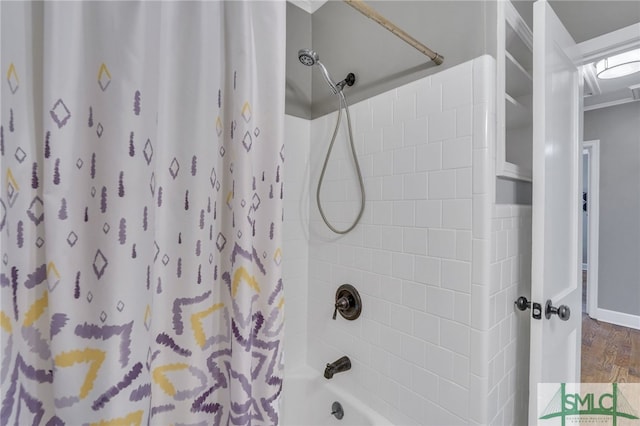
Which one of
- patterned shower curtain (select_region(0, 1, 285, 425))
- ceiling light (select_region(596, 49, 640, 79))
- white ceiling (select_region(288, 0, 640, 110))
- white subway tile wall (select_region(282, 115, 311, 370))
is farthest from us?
ceiling light (select_region(596, 49, 640, 79))

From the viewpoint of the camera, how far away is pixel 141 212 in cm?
52

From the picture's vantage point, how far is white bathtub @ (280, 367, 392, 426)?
1.36m

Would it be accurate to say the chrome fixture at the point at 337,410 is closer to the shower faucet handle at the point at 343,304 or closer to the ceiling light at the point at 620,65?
the shower faucet handle at the point at 343,304

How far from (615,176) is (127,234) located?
14.2 ft

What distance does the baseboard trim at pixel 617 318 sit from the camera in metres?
2.95

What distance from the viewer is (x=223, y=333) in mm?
653

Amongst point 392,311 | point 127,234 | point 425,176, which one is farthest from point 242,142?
point 392,311

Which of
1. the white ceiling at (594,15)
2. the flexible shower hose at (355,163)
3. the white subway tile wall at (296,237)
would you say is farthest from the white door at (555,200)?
the white subway tile wall at (296,237)

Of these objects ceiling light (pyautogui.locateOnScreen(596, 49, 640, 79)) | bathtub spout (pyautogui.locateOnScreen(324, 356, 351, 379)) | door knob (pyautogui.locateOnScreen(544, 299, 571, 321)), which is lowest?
bathtub spout (pyautogui.locateOnScreen(324, 356, 351, 379))

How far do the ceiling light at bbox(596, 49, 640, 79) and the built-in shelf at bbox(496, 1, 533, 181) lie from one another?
1.30 meters

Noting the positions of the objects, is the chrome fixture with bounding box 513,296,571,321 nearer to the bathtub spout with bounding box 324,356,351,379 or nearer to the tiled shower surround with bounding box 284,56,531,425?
the tiled shower surround with bounding box 284,56,531,425

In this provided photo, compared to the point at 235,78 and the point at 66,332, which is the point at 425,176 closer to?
the point at 235,78

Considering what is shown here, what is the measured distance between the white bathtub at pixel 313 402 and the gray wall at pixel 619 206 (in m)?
3.39

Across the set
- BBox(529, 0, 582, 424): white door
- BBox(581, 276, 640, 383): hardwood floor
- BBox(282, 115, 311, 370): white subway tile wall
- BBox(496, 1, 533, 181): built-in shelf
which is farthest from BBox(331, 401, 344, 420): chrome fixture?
BBox(581, 276, 640, 383): hardwood floor
